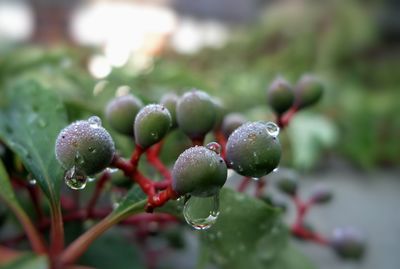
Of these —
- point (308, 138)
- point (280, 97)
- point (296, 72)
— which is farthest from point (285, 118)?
point (296, 72)

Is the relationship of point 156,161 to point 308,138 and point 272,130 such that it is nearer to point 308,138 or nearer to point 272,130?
point 272,130

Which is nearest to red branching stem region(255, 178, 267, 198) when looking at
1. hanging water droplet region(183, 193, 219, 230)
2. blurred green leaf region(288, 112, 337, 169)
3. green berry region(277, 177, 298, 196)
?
green berry region(277, 177, 298, 196)

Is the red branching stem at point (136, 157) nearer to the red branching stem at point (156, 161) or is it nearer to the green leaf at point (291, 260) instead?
the red branching stem at point (156, 161)

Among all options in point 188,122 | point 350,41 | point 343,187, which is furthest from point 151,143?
point 350,41

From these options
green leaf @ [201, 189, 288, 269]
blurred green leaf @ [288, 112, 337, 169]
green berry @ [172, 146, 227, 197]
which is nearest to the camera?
green berry @ [172, 146, 227, 197]

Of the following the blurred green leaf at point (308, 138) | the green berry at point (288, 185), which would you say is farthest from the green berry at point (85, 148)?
the blurred green leaf at point (308, 138)

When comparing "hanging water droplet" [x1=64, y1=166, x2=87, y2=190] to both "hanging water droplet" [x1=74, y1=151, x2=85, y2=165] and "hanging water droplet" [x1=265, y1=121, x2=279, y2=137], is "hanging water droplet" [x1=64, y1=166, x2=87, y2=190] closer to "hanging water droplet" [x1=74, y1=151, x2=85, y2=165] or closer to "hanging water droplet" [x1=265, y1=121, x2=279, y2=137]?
"hanging water droplet" [x1=74, y1=151, x2=85, y2=165]

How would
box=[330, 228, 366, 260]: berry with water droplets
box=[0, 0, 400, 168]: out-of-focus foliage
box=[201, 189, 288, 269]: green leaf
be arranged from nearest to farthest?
box=[201, 189, 288, 269]: green leaf < box=[330, 228, 366, 260]: berry with water droplets < box=[0, 0, 400, 168]: out-of-focus foliage
